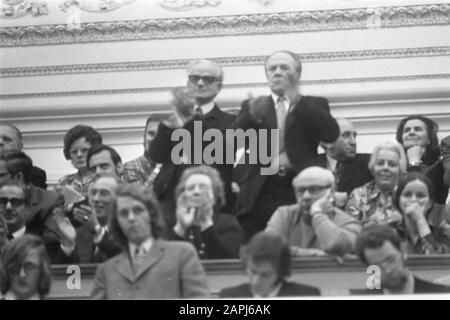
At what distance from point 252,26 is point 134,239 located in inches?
54.3

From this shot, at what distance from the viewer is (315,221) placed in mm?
7934

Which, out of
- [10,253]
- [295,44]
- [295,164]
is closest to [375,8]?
[295,44]

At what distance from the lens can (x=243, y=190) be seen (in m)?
8.00

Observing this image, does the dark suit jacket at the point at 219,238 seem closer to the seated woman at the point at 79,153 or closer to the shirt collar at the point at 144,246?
the shirt collar at the point at 144,246

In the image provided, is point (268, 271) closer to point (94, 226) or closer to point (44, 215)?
point (94, 226)

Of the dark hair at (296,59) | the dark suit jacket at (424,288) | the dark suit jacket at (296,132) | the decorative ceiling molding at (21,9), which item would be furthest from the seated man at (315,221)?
the decorative ceiling molding at (21,9)

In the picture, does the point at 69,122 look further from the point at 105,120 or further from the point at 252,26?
the point at 252,26

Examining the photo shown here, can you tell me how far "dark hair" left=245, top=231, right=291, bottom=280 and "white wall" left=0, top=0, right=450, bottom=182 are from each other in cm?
74

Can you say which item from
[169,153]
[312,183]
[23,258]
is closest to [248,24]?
[169,153]

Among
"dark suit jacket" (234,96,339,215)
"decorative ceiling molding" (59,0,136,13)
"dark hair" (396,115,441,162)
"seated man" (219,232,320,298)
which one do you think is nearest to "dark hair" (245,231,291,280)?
"seated man" (219,232,320,298)

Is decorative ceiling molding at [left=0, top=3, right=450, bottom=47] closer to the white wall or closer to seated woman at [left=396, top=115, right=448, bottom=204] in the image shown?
the white wall

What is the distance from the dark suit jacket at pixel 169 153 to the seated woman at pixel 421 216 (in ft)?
3.20

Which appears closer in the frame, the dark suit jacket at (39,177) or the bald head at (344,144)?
the bald head at (344,144)

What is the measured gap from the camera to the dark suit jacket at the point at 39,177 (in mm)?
8227
